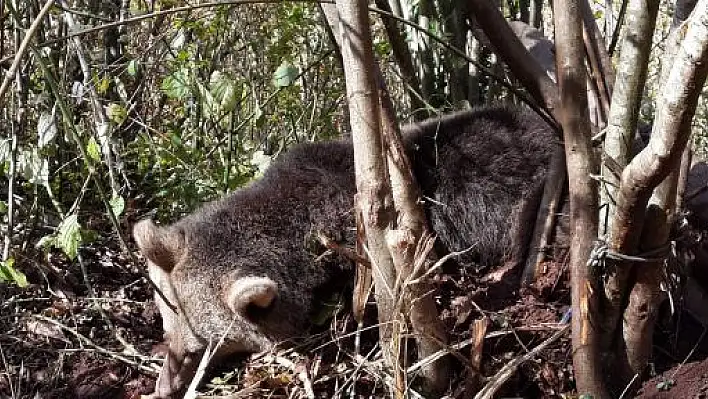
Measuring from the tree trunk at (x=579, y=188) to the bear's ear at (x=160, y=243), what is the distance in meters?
2.46

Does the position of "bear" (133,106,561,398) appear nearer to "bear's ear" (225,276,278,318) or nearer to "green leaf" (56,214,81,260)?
"bear's ear" (225,276,278,318)

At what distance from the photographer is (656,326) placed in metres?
4.69

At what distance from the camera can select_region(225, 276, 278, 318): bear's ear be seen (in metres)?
5.13

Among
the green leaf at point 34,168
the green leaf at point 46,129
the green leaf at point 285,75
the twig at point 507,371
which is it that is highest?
the green leaf at point 285,75

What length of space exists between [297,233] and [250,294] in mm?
523

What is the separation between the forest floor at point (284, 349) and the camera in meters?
Answer: 4.49

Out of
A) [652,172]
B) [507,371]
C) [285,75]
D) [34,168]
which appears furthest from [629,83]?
[34,168]

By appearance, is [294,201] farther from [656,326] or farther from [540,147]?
[656,326]

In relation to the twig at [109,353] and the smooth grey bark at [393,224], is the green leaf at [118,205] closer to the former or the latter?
the twig at [109,353]

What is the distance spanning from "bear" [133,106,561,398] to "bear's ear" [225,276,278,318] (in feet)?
0.04

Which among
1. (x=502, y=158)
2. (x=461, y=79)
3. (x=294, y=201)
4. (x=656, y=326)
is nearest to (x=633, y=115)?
(x=656, y=326)

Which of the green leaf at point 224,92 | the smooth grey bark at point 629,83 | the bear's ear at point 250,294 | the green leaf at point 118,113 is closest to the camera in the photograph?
the smooth grey bark at point 629,83

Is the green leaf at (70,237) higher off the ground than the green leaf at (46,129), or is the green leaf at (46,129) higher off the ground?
the green leaf at (46,129)

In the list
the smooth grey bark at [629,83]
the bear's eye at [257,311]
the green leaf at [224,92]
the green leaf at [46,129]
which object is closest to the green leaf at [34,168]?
the green leaf at [46,129]
